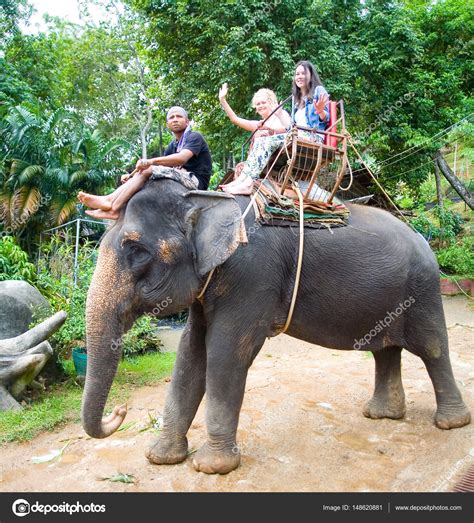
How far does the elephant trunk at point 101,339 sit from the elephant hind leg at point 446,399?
250cm

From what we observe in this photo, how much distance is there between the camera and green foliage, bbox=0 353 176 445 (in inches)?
180

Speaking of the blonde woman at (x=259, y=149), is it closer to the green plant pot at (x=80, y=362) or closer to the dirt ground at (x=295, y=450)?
the dirt ground at (x=295, y=450)

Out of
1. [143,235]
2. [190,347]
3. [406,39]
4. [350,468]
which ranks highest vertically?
[406,39]

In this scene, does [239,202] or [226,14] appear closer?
[239,202]

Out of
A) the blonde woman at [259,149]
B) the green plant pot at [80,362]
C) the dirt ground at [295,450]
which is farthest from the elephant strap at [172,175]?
the green plant pot at [80,362]

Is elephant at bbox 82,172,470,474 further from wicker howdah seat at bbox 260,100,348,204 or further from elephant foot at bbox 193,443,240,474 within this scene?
wicker howdah seat at bbox 260,100,348,204

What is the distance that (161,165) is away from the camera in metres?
3.23

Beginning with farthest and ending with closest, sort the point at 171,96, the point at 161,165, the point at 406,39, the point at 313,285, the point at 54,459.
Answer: the point at 171,96
the point at 406,39
the point at 54,459
the point at 313,285
the point at 161,165

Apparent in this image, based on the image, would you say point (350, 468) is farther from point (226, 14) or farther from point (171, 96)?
point (171, 96)

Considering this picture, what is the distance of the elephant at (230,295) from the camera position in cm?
285

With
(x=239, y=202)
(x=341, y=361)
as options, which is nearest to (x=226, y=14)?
(x=341, y=361)

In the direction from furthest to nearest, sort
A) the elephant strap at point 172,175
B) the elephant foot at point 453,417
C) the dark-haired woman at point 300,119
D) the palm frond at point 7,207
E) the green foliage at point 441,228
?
the green foliage at point 441,228 → the palm frond at point 7,207 → the elephant foot at point 453,417 → the dark-haired woman at point 300,119 → the elephant strap at point 172,175

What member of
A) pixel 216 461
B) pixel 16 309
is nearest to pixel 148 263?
pixel 216 461

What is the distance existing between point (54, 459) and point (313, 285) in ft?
7.79
